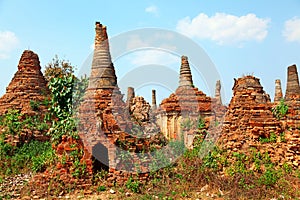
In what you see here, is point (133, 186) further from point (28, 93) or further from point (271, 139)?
point (28, 93)

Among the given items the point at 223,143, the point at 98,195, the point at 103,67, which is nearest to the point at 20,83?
the point at 103,67

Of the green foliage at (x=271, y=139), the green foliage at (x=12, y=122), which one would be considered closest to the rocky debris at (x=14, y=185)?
the green foliage at (x=12, y=122)

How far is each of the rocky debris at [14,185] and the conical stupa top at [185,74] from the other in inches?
397

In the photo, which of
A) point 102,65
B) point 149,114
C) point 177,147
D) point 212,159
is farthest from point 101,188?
point 149,114

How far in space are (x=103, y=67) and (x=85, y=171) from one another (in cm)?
541

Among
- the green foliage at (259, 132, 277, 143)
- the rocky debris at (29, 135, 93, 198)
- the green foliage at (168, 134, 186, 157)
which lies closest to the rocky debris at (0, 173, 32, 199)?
the rocky debris at (29, 135, 93, 198)

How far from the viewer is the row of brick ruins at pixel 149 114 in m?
10.0

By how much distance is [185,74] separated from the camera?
18.7 m

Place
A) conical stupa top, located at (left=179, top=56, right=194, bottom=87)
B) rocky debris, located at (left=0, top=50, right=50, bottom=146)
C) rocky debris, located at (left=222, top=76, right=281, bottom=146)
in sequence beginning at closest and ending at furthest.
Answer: rocky debris, located at (left=222, top=76, right=281, bottom=146) → rocky debris, located at (left=0, top=50, right=50, bottom=146) → conical stupa top, located at (left=179, top=56, right=194, bottom=87)

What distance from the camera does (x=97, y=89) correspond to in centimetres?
1341

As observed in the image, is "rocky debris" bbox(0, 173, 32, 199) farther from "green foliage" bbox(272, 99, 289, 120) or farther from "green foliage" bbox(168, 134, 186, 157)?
"green foliage" bbox(272, 99, 289, 120)

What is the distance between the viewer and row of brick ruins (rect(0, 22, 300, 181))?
10.0 metres

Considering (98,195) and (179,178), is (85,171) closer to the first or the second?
(98,195)

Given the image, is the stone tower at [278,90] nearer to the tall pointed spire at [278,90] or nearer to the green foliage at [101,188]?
the tall pointed spire at [278,90]
